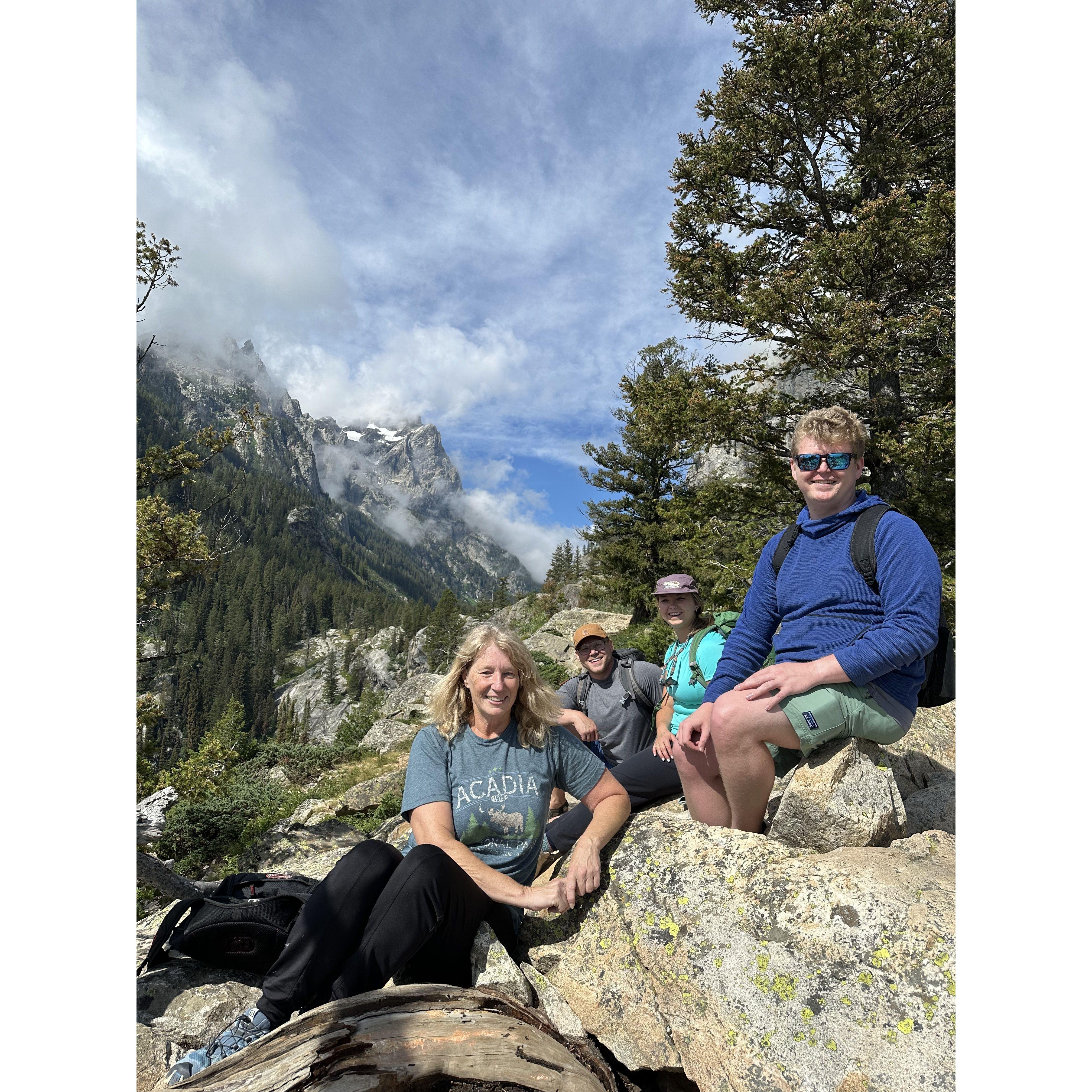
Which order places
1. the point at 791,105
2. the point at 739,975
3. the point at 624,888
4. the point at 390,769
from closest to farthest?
the point at 739,975 < the point at 624,888 < the point at 791,105 < the point at 390,769

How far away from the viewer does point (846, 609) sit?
8.82ft

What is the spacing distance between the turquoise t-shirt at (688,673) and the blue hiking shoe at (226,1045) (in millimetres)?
2611

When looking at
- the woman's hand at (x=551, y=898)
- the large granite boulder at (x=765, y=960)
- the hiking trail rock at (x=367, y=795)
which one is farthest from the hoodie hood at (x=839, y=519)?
the hiking trail rock at (x=367, y=795)

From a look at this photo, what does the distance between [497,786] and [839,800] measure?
1527 mm

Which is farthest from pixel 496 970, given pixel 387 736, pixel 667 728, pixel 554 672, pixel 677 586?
pixel 387 736

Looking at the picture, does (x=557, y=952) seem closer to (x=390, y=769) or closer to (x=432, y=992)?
(x=432, y=992)

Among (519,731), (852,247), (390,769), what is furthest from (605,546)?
(519,731)

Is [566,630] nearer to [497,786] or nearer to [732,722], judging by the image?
[497,786]

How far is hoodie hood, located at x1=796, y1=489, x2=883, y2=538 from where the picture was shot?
2795mm

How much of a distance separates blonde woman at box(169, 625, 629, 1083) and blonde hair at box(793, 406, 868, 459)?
1688mm

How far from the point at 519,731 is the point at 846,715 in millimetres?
1475

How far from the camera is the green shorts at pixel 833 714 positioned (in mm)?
2615

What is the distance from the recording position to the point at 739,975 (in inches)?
94.7

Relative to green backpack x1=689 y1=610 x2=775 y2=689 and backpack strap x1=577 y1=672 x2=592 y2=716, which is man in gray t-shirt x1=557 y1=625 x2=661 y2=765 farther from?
green backpack x1=689 y1=610 x2=775 y2=689
